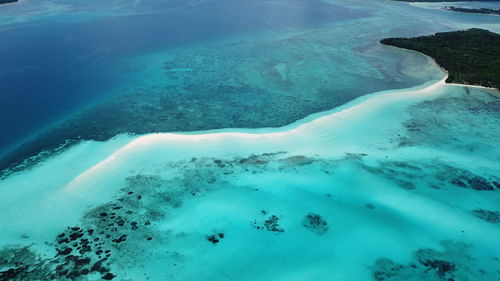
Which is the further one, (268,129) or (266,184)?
(268,129)

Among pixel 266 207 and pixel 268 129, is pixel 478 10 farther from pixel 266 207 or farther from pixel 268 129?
pixel 266 207

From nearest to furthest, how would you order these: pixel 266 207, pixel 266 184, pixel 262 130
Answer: pixel 266 207, pixel 266 184, pixel 262 130

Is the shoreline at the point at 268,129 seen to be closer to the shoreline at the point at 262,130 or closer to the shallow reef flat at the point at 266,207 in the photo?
the shoreline at the point at 262,130

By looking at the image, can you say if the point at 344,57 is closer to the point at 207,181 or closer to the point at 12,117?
the point at 207,181

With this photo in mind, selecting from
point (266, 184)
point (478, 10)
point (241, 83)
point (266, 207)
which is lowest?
point (266, 207)

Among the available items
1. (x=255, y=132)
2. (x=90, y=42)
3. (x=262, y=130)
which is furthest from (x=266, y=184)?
(x=90, y=42)

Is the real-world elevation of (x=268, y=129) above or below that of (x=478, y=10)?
below

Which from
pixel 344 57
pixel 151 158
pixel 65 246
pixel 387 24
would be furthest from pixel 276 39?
pixel 65 246
